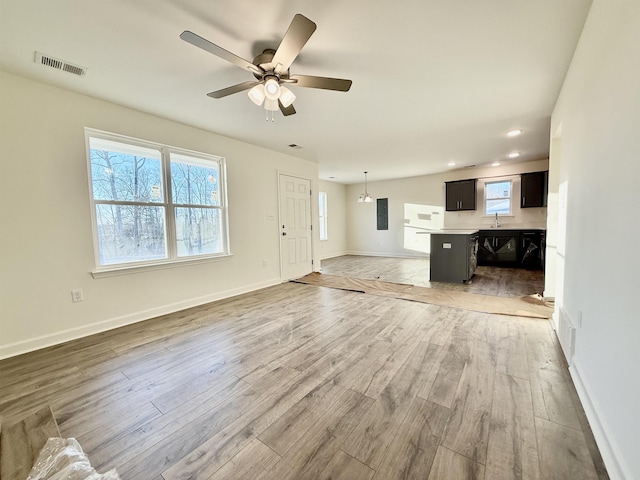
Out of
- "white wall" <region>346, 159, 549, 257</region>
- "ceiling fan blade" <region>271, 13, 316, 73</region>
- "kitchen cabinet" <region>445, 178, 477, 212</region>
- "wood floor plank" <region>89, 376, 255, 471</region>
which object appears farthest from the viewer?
"kitchen cabinet" <region>445, 178, 477, 212</region>

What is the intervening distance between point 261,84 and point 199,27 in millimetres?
517

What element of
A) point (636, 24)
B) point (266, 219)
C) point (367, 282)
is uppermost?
point (636, 24)

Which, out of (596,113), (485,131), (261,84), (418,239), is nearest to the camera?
(596,113)

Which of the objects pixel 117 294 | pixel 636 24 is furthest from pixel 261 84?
pixel 117 294

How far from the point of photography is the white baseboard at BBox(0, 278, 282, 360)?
7.78 feet

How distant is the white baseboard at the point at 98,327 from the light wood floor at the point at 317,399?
0.12 meters

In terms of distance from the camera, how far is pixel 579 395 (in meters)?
1.64


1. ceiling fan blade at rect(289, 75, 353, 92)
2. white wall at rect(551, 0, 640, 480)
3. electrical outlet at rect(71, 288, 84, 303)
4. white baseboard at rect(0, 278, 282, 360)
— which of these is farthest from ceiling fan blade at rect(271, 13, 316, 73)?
white baseboard at rect(0, 278, 282, 360)

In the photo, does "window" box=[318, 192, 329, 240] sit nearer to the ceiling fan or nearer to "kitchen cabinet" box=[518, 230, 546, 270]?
"kitchen cabinet" box=[518, 230, 546, 270]

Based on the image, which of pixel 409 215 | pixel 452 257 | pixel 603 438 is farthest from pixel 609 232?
pixel 409 215

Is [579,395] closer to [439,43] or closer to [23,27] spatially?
[439,43]

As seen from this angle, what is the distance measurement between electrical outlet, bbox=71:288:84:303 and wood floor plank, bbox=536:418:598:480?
3.85m

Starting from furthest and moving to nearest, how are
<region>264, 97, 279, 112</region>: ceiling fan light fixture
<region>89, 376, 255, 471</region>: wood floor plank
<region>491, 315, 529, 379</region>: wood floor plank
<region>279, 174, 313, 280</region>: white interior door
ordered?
<region>279, 174, 313, 280</region>: white interior door → <region>264, 97, 279, 112</region>: ceiling fan light fixture → <region>491, 315, 529, 379</region>: wood floor plank → <region>89, 376, 255, 471</region>: wood floor plank

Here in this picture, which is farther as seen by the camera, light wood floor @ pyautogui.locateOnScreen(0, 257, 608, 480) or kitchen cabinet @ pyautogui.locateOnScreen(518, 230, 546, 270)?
kitchen cabinet @ pyautogui.locateOnScreen(518, 230, 546, 270)
